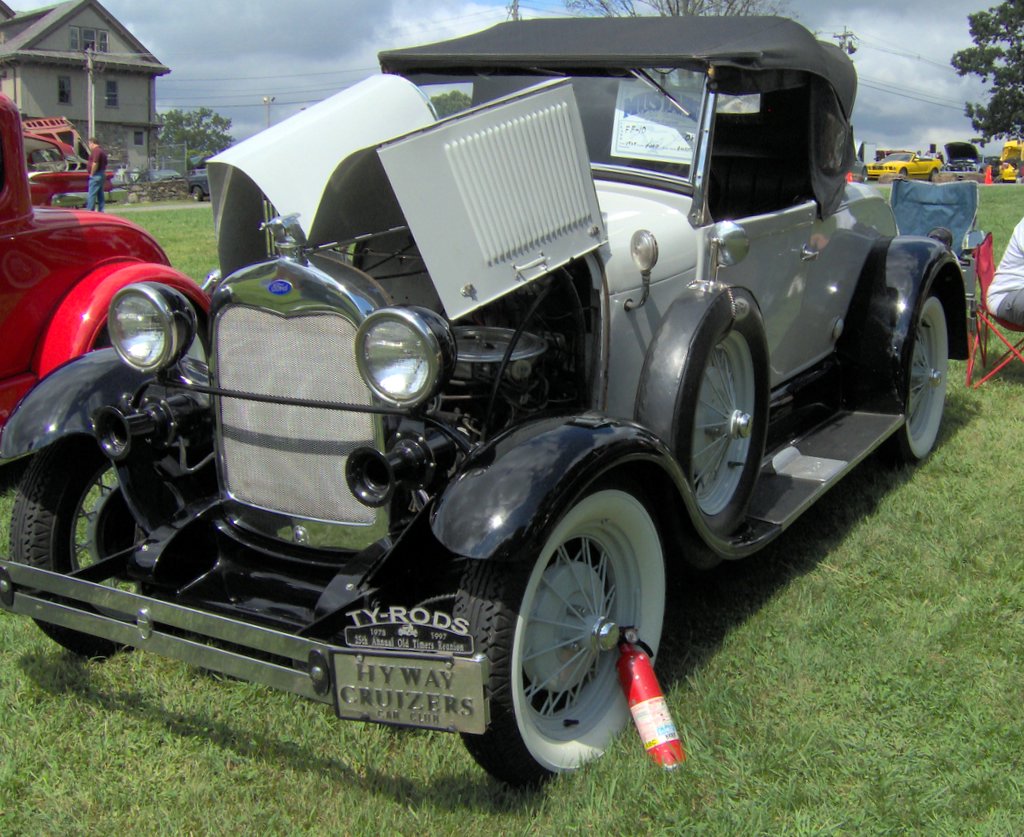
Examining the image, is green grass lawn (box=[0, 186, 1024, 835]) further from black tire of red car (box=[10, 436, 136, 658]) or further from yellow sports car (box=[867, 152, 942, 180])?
yellow sports car (box=[867, 152, 942, 180])

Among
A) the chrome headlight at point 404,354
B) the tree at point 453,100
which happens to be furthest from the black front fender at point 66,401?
the tree at point 453,100

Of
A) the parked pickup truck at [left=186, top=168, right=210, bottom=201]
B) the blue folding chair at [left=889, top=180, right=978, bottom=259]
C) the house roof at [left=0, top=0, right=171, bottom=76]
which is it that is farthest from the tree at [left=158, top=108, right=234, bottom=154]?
the blue folding chair at [left=889, top=180, right=978, bottom=259]

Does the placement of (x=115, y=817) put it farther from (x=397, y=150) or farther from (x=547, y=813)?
(x=397, y=150)

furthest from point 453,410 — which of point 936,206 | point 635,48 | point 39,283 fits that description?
point 936,206

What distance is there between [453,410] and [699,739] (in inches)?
44.8

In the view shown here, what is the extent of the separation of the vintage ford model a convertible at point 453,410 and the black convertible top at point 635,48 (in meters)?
0.02

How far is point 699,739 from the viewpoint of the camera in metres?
2.66

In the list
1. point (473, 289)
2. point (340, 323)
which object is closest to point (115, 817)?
point (340, 323)

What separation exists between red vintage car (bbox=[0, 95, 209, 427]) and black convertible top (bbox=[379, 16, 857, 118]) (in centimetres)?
175

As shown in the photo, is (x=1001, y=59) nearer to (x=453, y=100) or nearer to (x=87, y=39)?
(x=87, y=39)

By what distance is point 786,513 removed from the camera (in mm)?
3443

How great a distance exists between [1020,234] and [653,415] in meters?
4.41

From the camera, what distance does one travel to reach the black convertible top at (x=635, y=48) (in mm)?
3439

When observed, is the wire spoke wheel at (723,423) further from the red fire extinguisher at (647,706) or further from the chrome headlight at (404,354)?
the chrome headlight at (404,354)
